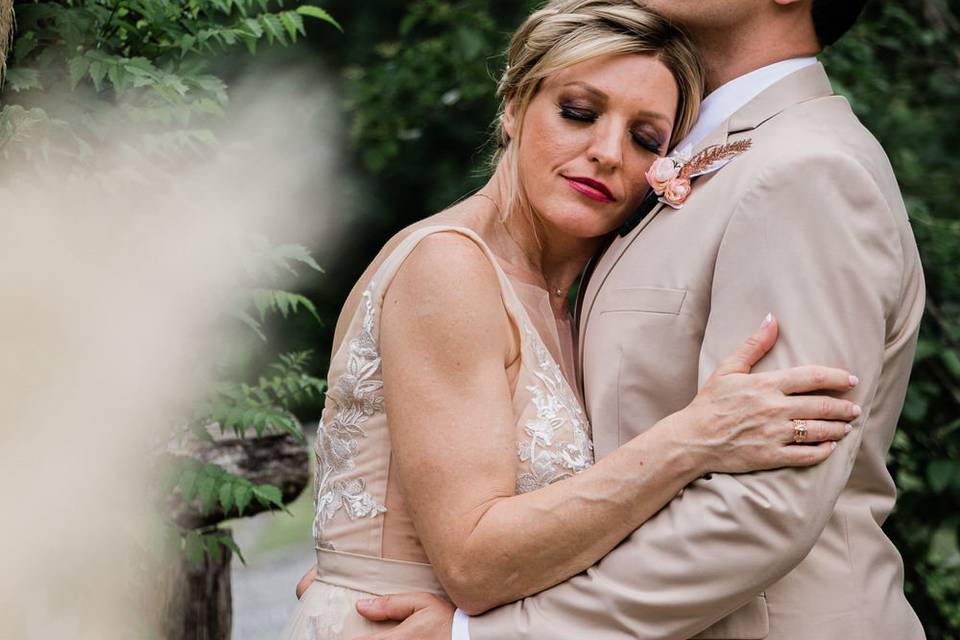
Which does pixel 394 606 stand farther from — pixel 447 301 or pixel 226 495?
pixel 226 495

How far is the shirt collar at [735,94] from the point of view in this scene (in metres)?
2.45

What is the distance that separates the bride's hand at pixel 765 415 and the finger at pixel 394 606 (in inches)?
24.5

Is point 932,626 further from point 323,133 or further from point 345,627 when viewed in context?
point 323,133

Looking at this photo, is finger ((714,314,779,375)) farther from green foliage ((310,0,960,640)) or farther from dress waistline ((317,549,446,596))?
green foliage ((310,0,960,640))

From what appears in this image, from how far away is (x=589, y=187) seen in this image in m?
2.51

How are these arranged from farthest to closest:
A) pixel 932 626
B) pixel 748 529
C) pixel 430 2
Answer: pixel 430 2 → pixel 932 626 → pixel 748 529

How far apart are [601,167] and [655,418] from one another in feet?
1.84

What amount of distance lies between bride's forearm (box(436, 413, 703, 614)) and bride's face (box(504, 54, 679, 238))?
0.61m

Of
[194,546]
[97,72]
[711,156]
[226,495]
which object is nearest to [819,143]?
[711,156]

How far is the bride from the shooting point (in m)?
2.07

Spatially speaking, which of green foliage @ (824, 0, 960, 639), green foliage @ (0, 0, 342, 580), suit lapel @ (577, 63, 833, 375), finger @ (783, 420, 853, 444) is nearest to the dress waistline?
suit lapel @ (577, 63, 833, 375)

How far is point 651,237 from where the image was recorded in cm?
235

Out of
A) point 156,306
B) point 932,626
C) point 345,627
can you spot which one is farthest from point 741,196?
point 932,626

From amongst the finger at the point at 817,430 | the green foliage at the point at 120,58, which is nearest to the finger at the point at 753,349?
the finger at the point at 817,430
